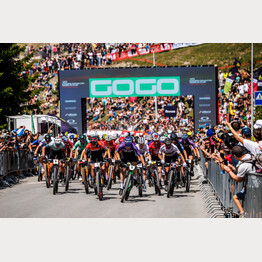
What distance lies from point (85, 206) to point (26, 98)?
2943 centimetres

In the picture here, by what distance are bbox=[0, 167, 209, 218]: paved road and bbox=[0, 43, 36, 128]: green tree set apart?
19502mm

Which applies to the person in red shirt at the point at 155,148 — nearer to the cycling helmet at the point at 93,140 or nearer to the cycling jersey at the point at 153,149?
the cycling jersey at the point at 153,149

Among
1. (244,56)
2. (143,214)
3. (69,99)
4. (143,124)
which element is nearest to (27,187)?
(143,214)

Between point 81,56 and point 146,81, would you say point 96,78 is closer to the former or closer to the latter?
point 146,81

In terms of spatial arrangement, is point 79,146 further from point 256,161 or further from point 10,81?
point 10,81

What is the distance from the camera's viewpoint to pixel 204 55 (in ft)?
200

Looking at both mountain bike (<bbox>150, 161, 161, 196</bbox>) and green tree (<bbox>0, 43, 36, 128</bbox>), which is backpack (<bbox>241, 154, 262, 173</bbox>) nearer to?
mountain bike (<bbox>150, 161, 161, 196</bbox>)

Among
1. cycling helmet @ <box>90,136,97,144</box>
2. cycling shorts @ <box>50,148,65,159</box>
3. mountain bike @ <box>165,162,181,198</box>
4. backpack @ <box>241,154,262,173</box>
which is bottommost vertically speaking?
mountain bike @ <box>165,162,181,198</box>

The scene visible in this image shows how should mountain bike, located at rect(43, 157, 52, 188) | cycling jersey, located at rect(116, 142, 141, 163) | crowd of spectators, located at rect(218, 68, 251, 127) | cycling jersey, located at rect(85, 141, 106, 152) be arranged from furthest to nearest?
crowd of spectators, located at rect(218, 68, 251, 127), mountain bike, located at rect(43, 157, 52, 188), cycling jersey, located at rect(85, 141, 106, 152), cycling jersey, located at rect(116, 142, 141, 163)

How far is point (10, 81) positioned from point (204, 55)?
29.6 m

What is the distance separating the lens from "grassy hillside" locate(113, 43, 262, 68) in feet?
186

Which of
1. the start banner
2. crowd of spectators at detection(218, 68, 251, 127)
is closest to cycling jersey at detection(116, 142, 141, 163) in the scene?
crowd of spectators at detection(218, 68, 251, 127)

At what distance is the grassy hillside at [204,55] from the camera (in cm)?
5667

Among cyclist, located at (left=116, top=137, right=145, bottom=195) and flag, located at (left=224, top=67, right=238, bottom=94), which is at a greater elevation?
flag, located at (left=224, top=67, right=238, bottom=94)
